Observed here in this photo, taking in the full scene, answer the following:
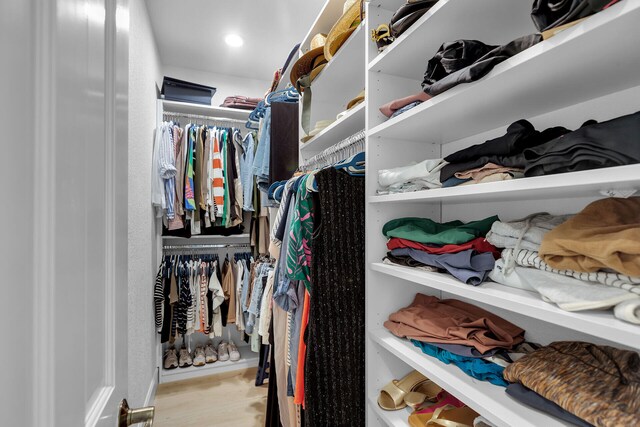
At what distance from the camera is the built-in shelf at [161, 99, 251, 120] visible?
2.52 metres

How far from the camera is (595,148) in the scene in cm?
51

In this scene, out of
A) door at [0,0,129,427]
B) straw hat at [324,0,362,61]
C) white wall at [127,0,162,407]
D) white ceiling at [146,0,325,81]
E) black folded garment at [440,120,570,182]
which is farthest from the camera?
white ceiling at [146,0,325,81]

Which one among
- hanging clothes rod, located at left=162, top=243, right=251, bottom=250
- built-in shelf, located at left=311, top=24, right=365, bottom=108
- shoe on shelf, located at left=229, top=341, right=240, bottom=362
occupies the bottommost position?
shoe on shelf, located at left=229, top=341, right=240, bottom=362

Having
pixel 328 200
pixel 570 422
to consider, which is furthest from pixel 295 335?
pixel 570 422

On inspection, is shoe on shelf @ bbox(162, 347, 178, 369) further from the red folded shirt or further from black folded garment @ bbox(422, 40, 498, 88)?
black folded garment @ bbox(422, 40, 498, 88)

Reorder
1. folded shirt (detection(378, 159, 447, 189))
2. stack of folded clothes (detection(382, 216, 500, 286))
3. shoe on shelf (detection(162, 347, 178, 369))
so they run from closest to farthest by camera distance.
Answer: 1. stack of folded clothes (detection(382, 216, 500, 286))
2. folded shirt (detection(378, 159, 447, 189))
3. shoe on shelf (detection(162, 347, 178, 369))

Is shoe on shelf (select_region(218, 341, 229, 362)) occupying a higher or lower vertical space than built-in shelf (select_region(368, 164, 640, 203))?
lower

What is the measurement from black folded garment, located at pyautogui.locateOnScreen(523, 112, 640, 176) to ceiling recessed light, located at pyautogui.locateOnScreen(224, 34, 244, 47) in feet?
7.78

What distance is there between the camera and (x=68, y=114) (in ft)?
1.16

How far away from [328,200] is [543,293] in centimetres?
68

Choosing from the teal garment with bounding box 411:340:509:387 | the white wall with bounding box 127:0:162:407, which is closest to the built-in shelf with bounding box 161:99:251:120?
the white wall with bounding box 127:0:162:407

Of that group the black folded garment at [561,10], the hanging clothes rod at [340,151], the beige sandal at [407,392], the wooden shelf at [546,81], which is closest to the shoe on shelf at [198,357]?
the hanging clothes rod at [340,151]

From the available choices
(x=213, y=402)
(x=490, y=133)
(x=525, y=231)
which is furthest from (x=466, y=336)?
(x=213, y=402)

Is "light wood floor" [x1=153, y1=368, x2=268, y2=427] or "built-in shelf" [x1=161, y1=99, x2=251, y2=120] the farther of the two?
"built-in shelf" [x1=161, y1=99, x2=251, y2=120]
